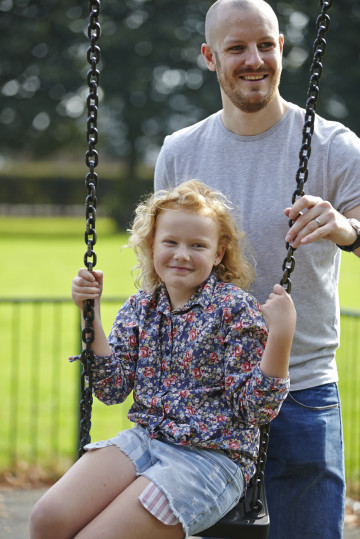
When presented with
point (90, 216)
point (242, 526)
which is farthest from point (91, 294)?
point (242, 526)

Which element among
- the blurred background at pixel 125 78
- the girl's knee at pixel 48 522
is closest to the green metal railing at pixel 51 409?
the girl's knee at pixel 48 522

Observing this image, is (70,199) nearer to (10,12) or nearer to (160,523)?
(10,12)

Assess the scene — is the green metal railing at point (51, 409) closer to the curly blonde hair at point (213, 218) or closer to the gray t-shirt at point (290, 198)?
the gray t-shirt at point (290, 198)

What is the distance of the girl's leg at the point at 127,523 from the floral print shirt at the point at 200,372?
24 centimetres

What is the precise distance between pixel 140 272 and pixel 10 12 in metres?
33.2

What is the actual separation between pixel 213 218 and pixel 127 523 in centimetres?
99

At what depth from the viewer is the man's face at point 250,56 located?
258 cm

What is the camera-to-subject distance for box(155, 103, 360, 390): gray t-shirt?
8.42ft

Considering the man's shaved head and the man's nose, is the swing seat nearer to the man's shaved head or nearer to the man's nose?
the man's nose

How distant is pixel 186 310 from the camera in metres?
2.44

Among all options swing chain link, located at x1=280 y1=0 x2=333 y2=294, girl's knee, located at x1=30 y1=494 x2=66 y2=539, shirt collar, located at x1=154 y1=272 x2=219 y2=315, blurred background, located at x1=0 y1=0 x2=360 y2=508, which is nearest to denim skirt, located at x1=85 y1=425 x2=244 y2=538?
girl's knee, located at x1=30 y1=494 x2=66 y2=539

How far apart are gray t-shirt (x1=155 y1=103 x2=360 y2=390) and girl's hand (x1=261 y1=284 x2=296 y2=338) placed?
409 mm

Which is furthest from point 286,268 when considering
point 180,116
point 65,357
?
point 180,116

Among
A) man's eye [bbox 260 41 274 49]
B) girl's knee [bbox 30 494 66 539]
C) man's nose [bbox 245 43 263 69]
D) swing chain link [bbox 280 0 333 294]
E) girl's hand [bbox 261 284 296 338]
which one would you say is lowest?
girl's knee [bbox 30 494 66 539]
